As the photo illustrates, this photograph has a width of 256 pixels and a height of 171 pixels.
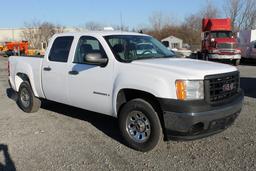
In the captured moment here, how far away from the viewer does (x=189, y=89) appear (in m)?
4.60

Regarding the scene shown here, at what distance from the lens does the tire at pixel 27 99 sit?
7684 mm

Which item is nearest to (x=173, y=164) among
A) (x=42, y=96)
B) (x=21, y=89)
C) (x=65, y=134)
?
(x=65, y=134)

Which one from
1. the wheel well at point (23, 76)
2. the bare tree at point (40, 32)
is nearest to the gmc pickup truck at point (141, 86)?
the wheel well at point (23, 76)

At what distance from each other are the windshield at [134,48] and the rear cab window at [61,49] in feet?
3.18

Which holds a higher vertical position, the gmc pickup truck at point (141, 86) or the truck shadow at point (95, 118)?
the gmc pickup truck at point (141, 86)

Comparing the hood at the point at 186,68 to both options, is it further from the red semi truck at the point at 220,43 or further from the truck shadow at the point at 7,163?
the red semi truck at the point at 220,43

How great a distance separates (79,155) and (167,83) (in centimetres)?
171

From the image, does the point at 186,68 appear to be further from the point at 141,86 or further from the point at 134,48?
the point at 134,48

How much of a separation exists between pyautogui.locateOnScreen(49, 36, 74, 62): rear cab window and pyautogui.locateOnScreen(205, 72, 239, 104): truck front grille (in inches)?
116

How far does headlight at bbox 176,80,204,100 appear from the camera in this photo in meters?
4.58

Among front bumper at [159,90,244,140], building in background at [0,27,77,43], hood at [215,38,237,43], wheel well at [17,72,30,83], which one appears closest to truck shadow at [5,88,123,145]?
wheel well at [17,72,30,83]

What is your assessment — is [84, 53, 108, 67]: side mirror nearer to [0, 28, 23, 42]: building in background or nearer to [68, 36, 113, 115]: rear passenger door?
[68, 36, 113, 115]: rear passenger door

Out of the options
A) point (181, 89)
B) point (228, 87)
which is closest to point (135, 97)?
point (181, 89)

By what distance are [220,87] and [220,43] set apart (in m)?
18.5
